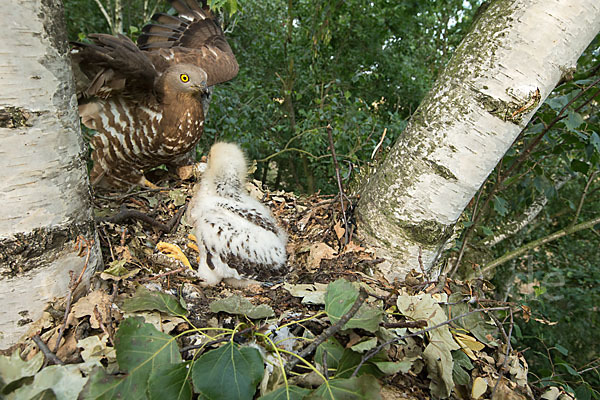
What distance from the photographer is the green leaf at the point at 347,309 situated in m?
1.05

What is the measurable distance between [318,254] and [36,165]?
1225 millimetres

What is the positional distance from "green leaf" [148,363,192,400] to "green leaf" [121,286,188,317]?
26 centimetres

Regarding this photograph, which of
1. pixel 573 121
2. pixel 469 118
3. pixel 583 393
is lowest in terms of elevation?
pixel 583 393

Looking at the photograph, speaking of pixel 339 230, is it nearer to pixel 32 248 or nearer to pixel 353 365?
pixel 353 365

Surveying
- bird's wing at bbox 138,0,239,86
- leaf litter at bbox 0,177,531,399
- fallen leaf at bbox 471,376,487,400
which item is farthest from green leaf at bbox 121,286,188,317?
bird's wing at bbox 138,0,239,86

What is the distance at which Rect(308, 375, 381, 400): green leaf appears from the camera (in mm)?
854

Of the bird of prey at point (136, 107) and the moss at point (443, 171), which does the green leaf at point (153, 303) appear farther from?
the bird of prey at point (136, 107)

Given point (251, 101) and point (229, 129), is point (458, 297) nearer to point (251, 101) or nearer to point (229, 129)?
point (229, 129)

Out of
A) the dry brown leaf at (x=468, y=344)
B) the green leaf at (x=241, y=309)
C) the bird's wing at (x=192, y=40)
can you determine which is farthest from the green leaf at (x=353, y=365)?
the bird's wing at (x=192, y=40)

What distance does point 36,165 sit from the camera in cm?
106

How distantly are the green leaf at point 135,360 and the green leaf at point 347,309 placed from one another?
0.45m

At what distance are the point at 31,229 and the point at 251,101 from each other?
13.6 ft

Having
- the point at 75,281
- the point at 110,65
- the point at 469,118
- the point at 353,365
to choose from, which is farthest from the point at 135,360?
the point at 110,65

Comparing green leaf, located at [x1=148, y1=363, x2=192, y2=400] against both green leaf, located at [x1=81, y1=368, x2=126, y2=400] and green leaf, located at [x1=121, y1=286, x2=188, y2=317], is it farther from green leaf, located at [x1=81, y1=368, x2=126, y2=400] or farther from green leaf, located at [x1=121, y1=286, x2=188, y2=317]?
green leaf, located at [x1=121, y1=286, x2=188, y2=317]
